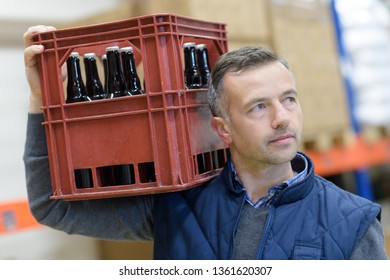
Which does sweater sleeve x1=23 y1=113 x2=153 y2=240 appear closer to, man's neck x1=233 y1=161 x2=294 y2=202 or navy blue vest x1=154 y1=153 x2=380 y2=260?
navy blue vest x1=154 y1=153 x2=380 y2=260

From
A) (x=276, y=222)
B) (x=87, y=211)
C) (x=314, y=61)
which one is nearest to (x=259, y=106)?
(x=276, y=222)

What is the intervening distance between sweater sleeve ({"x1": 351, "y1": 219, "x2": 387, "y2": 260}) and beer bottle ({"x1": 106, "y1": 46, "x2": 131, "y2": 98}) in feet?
3.58

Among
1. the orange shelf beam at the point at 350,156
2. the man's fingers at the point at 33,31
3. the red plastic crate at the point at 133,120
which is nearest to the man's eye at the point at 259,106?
the red plastic crate at the point at 133,120

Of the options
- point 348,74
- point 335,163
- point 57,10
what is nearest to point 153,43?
point 57,10

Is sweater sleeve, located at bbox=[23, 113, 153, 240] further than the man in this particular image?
Yes

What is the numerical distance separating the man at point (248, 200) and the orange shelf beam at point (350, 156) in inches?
107

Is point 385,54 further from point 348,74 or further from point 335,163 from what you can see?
point 335,163

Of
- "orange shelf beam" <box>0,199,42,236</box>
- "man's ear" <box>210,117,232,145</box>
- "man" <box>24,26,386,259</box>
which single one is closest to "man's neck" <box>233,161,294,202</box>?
"man" <box>24,26,386,259</box>

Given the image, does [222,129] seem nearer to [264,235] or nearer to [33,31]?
[264,235]

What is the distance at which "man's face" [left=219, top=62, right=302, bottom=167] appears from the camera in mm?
2412

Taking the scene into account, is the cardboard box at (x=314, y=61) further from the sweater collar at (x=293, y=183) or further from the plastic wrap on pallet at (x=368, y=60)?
the sweater collar at (x=293, y=183)

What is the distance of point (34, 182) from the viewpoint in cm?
272

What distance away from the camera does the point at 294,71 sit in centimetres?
504
